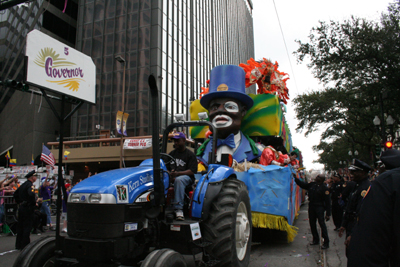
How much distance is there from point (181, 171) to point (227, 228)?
3.34 ft

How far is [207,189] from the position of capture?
13.9 ft

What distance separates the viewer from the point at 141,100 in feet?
87.5

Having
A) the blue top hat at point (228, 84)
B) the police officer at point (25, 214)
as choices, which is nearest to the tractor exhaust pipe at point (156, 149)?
the blue top hat at point (228, 84)

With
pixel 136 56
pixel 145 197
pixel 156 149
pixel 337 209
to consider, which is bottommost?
pixel 337 209

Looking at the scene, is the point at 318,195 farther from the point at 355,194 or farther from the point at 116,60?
the point at 116,60

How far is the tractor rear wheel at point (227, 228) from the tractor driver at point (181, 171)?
44cm

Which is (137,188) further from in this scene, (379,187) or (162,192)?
(379,187)

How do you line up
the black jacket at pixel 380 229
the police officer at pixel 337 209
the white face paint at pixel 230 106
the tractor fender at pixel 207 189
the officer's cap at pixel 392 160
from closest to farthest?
the black jacket at pixel 380 229
the officer's cap at pixel 392 160
the tractor fender at pixel 207 189
the white face paint at pixel 230 106
the police officer at pixel 337 209

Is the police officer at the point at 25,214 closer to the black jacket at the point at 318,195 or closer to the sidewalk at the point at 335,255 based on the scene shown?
the sidewalk at the point at 335,255

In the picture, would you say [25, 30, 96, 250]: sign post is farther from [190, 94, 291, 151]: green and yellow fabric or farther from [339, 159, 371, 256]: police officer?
[339, 159, 371, 256]: police officer

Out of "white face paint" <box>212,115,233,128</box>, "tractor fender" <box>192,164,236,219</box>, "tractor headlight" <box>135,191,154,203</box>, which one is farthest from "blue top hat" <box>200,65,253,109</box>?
"tractor headlight" <box>135,191,154,203</box>

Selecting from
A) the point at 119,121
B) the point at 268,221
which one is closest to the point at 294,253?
the point at 268,221

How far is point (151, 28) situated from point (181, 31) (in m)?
4.74

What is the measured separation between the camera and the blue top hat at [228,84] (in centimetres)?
731
